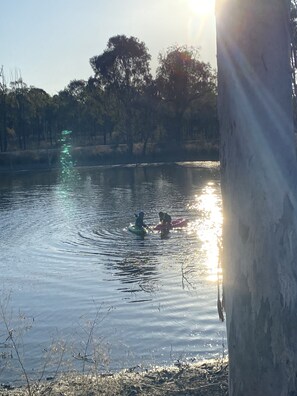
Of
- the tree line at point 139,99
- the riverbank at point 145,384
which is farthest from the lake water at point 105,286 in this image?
the tree line at point 139,99

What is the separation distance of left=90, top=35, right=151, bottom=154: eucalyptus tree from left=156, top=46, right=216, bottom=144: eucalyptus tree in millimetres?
1755

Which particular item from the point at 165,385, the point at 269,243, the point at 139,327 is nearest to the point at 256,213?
the point at 269,243

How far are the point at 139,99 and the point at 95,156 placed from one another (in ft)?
26.1

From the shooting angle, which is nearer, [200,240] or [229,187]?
[229,187]

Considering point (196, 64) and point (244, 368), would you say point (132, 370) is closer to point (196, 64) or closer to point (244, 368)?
point (244, 368)

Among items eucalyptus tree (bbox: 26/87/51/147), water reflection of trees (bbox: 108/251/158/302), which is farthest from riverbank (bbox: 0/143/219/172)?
water reflection of trees (bbox: 108/251/158/302)

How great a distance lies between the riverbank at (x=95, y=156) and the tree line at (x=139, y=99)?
1.19 meters

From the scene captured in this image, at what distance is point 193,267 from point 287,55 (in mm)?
10462

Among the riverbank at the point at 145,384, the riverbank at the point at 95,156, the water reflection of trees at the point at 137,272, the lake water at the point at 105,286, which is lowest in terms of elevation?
the water reflection of trees at the point at 137,272

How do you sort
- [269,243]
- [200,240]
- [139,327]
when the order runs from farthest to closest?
[200,240], [139,327], [269,243]

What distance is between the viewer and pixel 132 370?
6.60 metres

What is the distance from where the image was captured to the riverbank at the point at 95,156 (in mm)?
53000

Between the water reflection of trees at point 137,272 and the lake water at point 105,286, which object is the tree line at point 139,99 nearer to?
the lake water at point 105,286

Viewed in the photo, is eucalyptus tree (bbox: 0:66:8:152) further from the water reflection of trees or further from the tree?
the water reflection of trees
